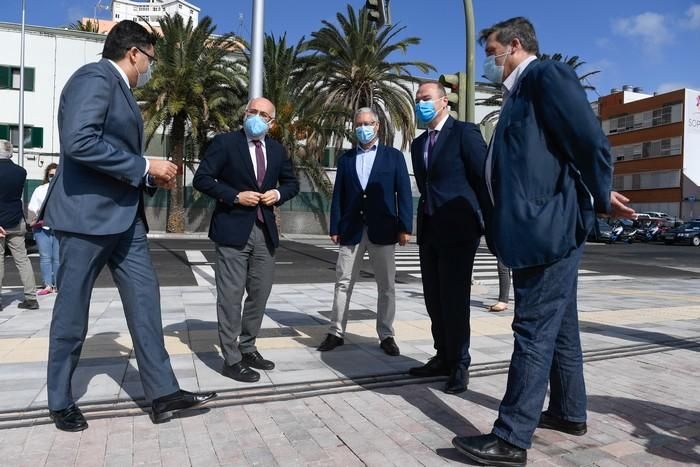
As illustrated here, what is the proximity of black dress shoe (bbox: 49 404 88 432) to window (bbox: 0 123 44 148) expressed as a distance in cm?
2924

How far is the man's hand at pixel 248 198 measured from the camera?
13.1 ft

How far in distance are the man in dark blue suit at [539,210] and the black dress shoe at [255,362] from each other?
183 centimetres

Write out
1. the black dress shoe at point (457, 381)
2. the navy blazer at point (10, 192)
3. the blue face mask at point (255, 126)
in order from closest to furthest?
the black dress shoe at point (457, 381)
the blue face mask at point (255, 126)
the navy blazer at point (10, 192)

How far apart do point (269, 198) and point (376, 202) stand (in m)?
1.02

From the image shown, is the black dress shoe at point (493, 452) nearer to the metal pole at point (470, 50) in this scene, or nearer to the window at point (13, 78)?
the metal pole at point (470, 50)

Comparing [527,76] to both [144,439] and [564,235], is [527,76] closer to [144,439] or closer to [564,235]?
[564,235]

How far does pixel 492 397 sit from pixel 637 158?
5677 centimetres

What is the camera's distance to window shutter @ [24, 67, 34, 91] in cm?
2861

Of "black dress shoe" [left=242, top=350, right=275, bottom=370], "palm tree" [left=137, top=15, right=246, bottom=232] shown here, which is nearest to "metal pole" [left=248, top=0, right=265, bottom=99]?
"black dress shoe" [left=242, top=350, right=275, bottom=370]

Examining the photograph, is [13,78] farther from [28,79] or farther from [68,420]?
[68,420]

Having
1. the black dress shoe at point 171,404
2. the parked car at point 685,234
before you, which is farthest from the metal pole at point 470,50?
the parked car at point 685,234

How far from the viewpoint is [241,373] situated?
3912 mm

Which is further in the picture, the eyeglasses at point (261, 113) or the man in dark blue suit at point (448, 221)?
the eyeglasses at point (261, 113)

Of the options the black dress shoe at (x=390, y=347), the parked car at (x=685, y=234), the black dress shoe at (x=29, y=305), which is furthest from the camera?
the parked car at (x=685, y=234)
